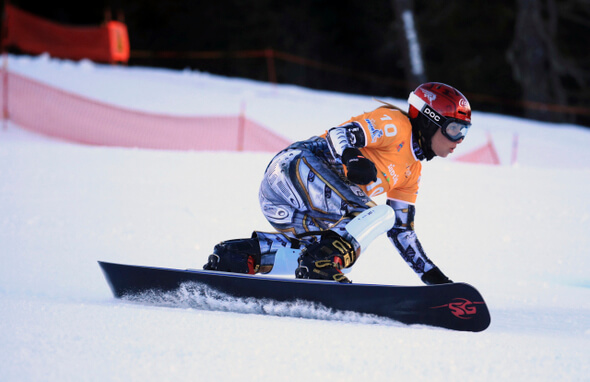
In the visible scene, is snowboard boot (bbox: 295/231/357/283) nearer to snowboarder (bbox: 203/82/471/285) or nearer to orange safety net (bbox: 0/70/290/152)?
snowboarder (bbox: 203/82/471/285)

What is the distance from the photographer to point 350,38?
3050cm

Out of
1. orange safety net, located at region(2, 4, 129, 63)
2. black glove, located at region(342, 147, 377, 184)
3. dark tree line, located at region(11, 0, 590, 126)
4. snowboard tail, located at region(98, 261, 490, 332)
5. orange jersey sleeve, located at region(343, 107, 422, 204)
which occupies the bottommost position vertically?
snowboard tail, located at region(98, 261, 490, 332)

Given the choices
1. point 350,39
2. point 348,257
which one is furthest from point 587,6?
point 348,257

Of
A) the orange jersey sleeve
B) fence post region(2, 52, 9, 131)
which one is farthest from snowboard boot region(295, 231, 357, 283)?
fence post region(2, 52, 9, 131)

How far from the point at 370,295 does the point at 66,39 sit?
779 inches

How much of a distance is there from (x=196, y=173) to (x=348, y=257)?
546cm

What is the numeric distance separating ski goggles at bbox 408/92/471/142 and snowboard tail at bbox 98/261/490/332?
100 centimetres

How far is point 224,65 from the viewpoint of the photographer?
3003 cm

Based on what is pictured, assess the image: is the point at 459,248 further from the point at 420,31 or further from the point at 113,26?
the point at 420,31

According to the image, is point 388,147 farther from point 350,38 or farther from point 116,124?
point 350,38

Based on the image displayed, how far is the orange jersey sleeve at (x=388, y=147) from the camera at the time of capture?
12.9 ft

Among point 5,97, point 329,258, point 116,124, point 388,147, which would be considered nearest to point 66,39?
point 5,97

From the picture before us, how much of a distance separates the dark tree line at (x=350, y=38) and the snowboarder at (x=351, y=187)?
22099 mm

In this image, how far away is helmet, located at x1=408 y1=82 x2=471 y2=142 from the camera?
402 centimetres
